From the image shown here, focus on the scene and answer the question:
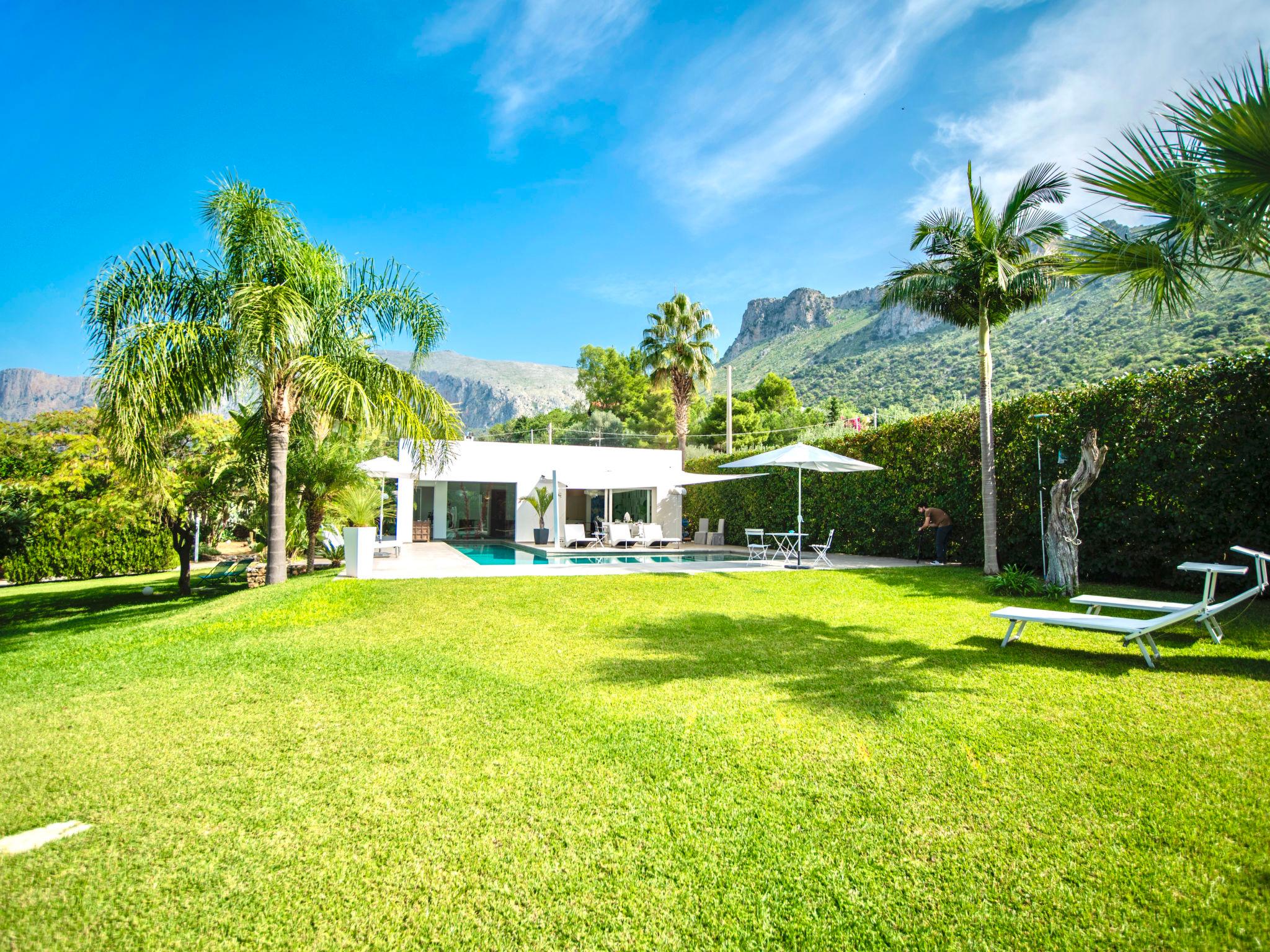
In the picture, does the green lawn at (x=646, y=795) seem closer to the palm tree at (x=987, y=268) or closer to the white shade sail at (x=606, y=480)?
the palm tree at (x=987, y=268)

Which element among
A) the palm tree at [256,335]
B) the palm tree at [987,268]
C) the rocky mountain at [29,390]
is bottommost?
the palm tree at [256,335]

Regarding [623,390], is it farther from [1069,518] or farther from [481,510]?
[1069,518]

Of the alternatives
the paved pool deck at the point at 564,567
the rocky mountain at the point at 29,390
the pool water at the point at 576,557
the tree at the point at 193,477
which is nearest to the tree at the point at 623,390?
the pool water at the point at 576,557

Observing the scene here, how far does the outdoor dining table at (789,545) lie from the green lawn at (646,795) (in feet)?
22.1

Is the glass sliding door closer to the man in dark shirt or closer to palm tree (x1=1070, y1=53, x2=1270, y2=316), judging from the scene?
the man in dark shirt

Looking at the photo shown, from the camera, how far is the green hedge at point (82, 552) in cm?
1500

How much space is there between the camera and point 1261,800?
9.43ft

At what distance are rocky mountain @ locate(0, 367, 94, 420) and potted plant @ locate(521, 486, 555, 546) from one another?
113064 mm

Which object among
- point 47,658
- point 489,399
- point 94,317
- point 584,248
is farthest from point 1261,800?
point 489,399

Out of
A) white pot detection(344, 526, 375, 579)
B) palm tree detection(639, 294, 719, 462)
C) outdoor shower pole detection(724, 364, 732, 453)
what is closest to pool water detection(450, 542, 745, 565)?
white pot detection(344, 526, 375, 579)

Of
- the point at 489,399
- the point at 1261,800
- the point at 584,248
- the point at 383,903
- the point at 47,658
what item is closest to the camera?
the point at 383,903

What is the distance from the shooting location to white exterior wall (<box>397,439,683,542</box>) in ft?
58.2

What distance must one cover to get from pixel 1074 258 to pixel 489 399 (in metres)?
126

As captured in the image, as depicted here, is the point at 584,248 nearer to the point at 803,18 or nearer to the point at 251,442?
the point at 803,18
